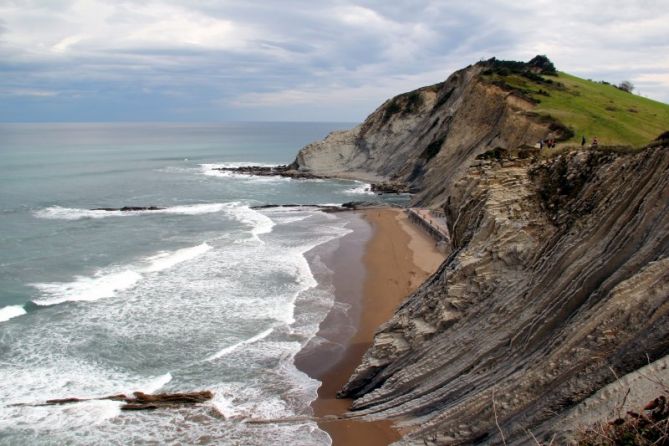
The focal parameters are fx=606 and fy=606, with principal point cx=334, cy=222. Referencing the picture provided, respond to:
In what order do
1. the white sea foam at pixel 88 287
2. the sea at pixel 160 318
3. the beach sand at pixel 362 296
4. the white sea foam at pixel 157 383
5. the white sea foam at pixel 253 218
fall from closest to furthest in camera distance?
the beach sand at pixel 362 296 → the sea at pixel 160 318 → the white sea foam at pixel 157 383 → the white sea foam at pixel 88 287 → the white sea foam at pixel 253 218

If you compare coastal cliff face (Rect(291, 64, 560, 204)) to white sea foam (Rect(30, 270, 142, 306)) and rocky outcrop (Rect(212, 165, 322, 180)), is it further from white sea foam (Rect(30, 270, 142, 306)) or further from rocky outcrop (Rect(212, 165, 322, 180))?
white sea foam (Rect(30, 270, 142, 306))

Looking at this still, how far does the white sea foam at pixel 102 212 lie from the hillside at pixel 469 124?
18.7 m

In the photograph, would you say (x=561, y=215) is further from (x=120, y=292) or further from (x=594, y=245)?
(x=120, y=292)

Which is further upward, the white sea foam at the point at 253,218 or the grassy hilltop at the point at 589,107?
Answer: the grassy hilltop at the point at 589,107

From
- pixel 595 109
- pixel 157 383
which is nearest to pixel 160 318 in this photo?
pixel 157 383

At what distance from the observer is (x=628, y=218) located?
11234 millimetres

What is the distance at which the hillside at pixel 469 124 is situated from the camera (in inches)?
1889

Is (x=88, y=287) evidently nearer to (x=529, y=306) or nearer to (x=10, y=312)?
(x=10, y=312)

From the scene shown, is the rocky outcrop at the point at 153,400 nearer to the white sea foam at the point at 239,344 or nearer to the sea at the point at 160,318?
the sea at the point at 160,318

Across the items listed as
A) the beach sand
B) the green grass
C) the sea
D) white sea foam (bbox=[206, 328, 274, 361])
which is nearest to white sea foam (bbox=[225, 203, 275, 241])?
the sea

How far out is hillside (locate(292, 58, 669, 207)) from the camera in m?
48.0

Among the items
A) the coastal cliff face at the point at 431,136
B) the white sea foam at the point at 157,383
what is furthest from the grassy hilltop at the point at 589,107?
the white sea foam at the point at 157,383

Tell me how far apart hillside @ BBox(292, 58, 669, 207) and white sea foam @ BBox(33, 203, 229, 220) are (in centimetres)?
1870

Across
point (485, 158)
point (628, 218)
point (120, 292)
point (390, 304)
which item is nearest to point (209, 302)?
point (120, 292)
